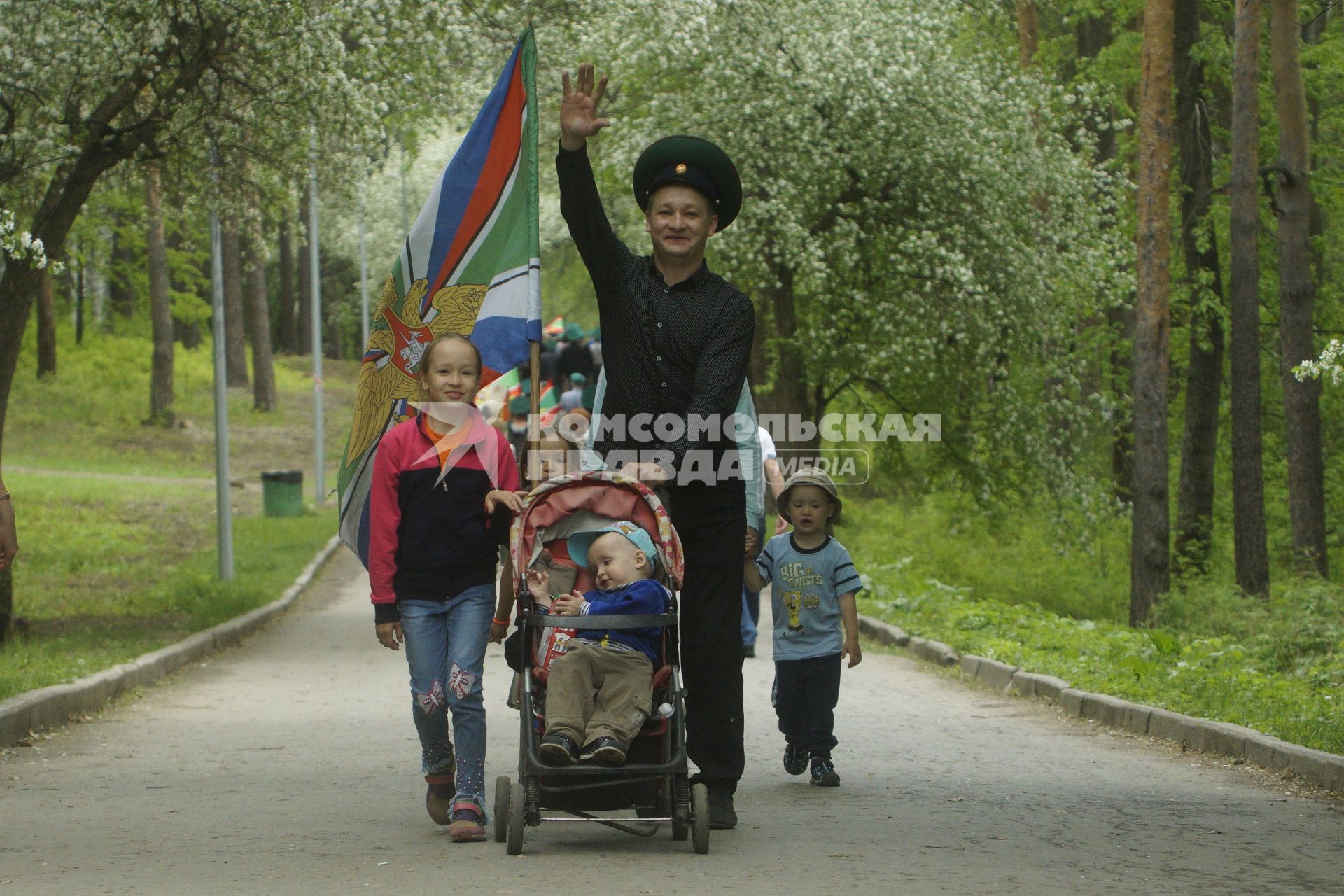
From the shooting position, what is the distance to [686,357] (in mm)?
6387

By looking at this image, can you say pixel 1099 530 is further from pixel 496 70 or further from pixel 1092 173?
pixel 496 70

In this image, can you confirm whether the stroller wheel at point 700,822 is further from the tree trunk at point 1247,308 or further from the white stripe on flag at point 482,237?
the tree trunk at point 1247,308

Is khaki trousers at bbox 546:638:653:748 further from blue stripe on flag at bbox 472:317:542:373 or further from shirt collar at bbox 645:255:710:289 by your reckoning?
blue stripe on flag at bbox 472:317:542:373

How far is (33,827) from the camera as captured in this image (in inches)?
276

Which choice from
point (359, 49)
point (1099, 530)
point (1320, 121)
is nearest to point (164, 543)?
point (359, 49)

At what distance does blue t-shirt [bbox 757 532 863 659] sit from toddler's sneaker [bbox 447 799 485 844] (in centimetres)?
214

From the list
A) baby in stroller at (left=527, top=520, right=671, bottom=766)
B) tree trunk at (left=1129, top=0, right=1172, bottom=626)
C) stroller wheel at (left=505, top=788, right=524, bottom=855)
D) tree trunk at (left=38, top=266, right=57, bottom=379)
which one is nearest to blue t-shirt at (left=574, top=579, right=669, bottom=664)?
baby in stroller at (left=527, top=520, right=671, bottom=766)

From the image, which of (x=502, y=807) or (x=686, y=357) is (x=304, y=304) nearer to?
(x=686, y=357)

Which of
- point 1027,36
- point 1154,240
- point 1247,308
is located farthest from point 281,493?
point 1154,240

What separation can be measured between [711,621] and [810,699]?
1.72 metres

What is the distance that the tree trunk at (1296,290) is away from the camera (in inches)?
784

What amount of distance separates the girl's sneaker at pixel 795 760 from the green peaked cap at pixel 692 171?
2946 mm

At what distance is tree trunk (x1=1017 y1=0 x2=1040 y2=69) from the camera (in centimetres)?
2841

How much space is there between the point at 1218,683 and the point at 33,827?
7.84 metres
